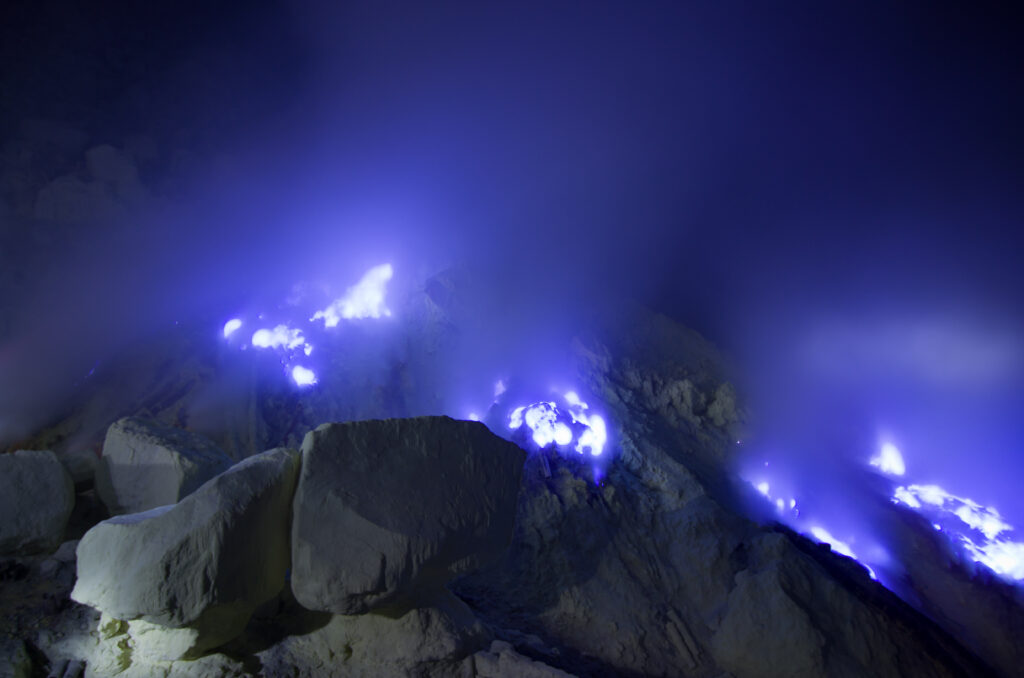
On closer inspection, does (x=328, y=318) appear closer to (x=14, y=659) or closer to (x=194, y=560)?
(x=14, y=659)

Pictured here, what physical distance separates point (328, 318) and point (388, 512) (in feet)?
30.7

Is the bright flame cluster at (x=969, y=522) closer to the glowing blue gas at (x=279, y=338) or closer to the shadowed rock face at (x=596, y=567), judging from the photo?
the shadowed rock face at (x=596, y=567)

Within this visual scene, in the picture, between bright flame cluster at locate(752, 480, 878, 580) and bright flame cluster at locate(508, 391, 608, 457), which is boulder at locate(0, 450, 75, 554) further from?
bright flame cluster at locate(752, 480, 878, 580)

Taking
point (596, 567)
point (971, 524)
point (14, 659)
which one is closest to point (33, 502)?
point (14, 659)

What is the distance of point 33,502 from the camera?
161 inches

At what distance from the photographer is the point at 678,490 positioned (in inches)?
327

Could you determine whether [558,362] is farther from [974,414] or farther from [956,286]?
[974,414]

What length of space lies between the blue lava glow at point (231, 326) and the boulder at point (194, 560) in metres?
8.17

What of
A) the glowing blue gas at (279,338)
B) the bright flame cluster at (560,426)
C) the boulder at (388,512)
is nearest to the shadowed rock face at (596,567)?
the boulder at (388,512)

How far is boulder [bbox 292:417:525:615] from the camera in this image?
3.43 metres

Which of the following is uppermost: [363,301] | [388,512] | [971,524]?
[971,524]

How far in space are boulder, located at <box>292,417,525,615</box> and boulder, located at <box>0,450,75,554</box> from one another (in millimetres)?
2751

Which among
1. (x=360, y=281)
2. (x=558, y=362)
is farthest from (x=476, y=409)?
(x=360, y=281)

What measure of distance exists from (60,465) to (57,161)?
812cm
